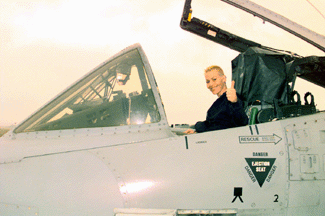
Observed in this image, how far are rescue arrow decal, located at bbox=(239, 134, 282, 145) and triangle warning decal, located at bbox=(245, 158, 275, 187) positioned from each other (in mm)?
174

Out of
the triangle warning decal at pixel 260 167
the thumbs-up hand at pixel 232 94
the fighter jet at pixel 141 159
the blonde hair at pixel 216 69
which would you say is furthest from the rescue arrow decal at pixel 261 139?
the blonde hair at pixel 216 69

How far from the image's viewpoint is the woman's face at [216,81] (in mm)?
2816

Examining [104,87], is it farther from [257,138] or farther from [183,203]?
[257,138]

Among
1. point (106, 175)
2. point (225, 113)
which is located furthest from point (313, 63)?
point (106, 175)

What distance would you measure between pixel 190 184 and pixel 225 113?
0.91m

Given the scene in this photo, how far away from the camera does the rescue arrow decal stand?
220 centimetres

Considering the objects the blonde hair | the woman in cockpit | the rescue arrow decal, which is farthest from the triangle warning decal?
the blonde hair

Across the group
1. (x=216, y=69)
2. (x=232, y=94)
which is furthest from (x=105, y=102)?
(x=216, y=69)

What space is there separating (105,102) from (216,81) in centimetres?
139

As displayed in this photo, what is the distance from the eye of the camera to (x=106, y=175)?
1.91 metres

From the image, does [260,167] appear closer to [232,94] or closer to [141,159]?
[232,94]

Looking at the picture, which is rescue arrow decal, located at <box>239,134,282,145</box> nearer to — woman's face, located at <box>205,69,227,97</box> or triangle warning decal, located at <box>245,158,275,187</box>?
triangle warning decal, located at <box>245,158,275,187</box>

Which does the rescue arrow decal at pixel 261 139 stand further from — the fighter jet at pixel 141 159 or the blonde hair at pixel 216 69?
the blonde hair at pixel 216 69

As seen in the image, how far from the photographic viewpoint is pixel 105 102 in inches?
92.3
